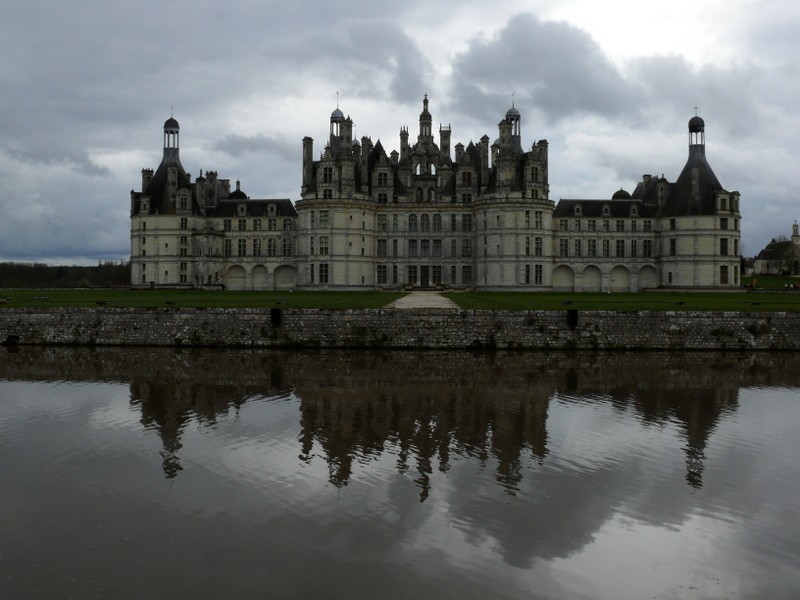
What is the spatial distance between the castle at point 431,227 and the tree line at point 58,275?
95.3 ft

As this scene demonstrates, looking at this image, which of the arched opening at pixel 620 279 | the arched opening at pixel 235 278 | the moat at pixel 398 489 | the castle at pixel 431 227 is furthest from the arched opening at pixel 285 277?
the moat at pixel 398 489

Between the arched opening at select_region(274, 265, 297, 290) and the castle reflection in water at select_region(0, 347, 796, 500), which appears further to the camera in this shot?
the arched opening at select_region(274, 265, 297, 290)

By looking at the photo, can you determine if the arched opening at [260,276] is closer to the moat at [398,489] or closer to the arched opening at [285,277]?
the arched opening at [285,277]

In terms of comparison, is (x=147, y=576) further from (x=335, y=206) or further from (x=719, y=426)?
(x=335, y=206)

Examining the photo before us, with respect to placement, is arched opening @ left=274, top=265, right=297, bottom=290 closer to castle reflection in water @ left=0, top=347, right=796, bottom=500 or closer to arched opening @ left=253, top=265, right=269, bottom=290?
arched opening @ left=253, top=265, right=269, bottom=290

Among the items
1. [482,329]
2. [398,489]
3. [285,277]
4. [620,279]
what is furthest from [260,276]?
[398,489]

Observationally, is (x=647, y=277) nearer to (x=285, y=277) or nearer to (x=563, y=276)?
(x=563, y=276)

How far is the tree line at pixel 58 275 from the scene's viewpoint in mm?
96006

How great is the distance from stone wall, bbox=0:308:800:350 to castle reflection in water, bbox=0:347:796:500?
1.15 metres

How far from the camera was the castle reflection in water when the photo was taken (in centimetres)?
1529

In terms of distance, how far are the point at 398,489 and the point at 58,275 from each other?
10405 centimetres

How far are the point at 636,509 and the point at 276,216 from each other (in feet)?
201

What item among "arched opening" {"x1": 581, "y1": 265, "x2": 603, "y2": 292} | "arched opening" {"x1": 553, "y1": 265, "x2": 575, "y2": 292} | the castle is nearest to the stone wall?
the castle

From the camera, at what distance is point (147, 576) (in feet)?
30.6
